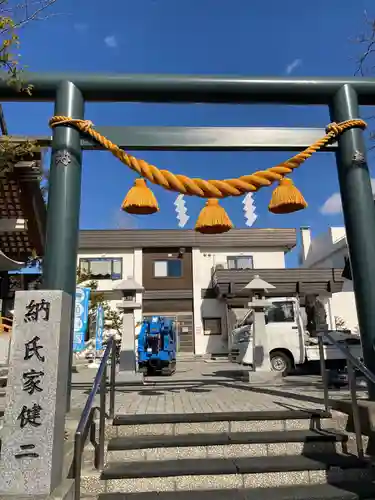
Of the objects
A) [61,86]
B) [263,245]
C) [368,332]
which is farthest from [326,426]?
[263,245]

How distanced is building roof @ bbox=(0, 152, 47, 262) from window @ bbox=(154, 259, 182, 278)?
47.6ft

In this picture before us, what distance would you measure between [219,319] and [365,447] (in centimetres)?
1982

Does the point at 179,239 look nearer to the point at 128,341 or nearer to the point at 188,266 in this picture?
the point at 188,266

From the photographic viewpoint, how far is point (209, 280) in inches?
981

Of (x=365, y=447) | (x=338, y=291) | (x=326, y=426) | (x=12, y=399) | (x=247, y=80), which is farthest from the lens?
(x=338, y=291)

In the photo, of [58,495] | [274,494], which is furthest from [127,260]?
[58,495]

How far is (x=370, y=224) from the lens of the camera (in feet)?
16.9

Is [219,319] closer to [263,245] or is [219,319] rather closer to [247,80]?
[263,245]

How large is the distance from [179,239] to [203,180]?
1986cm

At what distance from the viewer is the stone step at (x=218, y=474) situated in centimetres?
379

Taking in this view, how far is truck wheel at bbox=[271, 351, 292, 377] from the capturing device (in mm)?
12242

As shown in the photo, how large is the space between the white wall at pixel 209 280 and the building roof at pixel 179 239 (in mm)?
446

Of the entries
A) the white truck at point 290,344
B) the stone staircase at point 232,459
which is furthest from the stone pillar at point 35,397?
the white truck at point 290,344

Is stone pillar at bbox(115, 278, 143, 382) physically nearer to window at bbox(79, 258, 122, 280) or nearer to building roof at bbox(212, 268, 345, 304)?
building roof at bbox(212, 268, 345, 304)
